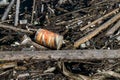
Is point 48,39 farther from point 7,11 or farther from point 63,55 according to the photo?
point 7,11

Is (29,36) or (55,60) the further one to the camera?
(29,36)

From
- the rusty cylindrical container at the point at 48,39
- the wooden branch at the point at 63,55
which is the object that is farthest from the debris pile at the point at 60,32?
the wooden branch at the point at 63,55

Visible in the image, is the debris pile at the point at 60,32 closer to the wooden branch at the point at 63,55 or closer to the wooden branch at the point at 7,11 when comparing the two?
the wooden branch at the point at 7,11

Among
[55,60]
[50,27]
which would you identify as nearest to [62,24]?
[50,27]

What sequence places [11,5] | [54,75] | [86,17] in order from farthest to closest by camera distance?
[11,5]
[86,17]
[54,75]

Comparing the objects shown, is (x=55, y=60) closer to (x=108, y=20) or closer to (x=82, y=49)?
(x=82, y=49)
